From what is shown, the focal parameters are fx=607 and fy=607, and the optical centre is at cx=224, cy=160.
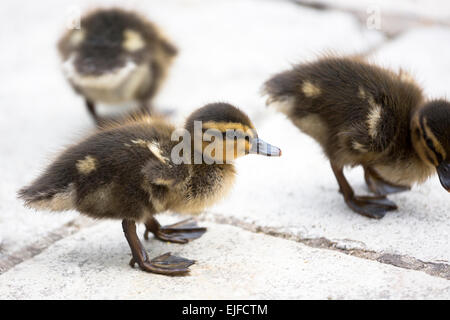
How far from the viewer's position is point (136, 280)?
2.06 metres

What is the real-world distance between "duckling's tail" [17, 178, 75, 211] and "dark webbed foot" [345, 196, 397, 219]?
3.86 feet

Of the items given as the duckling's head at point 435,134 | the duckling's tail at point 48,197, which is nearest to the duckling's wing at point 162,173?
the duckling's tail at point 48,197

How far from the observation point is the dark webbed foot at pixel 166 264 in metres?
2.09

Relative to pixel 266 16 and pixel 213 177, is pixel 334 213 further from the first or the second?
pixel 266 16

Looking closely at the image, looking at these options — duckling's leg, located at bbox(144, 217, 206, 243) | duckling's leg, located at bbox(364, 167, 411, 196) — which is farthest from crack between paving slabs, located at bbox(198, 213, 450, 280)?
duckling's leg, located at bbox(364, 167, 411, 196)

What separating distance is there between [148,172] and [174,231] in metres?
0.44

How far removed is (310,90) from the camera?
8.50 feet

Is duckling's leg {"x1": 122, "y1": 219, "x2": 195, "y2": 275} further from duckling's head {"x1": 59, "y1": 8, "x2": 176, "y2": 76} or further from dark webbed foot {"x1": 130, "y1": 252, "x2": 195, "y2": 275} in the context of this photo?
duckling's head {"x1": 59, "y1": 8, "x2": 176, "y2": 76}

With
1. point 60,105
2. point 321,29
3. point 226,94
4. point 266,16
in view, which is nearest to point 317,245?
point 226,94

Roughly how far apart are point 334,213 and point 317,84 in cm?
56

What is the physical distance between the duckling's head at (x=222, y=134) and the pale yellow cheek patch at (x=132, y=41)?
144 centimetres

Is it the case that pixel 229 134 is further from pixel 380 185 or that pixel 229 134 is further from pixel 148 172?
pixel 380 185

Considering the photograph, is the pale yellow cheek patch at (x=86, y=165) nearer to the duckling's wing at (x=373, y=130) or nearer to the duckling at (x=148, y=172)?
the duckling at (x=148, y=172)
